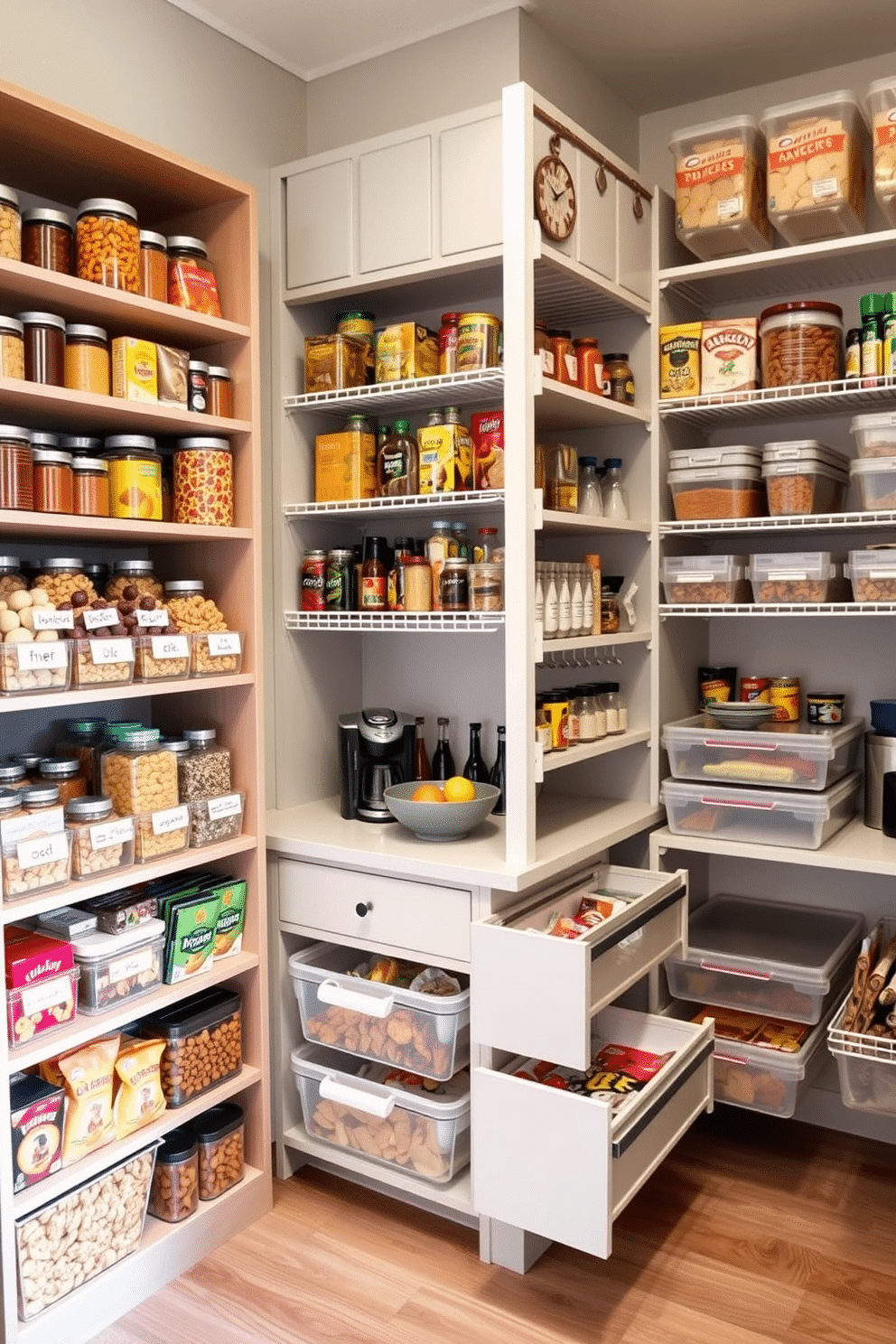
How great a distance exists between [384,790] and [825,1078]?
1.35 metres

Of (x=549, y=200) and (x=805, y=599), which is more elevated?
(x=549, y=200)

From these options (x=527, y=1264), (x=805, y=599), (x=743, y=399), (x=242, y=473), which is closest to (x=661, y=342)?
(x=743, y=399)

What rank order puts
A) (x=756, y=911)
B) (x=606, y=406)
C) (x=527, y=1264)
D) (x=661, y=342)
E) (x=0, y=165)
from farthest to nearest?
1. (x=756, y=911)
2. (x=661, y=342)
3. (x=606, y=406)
4. (x=527, y=1264)
5. (x=0, y=165)

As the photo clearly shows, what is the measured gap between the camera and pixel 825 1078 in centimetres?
269

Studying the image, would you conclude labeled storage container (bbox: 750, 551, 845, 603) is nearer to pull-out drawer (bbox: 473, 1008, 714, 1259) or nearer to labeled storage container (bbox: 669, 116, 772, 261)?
labeled storage container (bbox: 669, 116, 772, 261)

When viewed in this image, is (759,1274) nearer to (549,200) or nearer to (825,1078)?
(825,1078)

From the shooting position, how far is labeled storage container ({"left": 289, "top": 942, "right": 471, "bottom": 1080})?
214 centimetres

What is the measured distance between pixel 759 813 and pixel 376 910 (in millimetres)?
903

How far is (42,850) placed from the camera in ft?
5.94

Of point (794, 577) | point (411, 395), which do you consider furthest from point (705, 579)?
point (411, 395)

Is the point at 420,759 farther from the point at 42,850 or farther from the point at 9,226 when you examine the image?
the point at 9,226

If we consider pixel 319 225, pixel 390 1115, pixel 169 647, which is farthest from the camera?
pixel 319 225

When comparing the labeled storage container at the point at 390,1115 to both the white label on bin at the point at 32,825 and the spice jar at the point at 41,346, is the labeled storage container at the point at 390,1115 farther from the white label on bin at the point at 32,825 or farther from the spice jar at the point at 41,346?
the spice jar at the point at 41,346

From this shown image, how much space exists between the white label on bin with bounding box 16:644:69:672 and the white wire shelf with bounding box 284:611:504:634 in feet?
2.50
